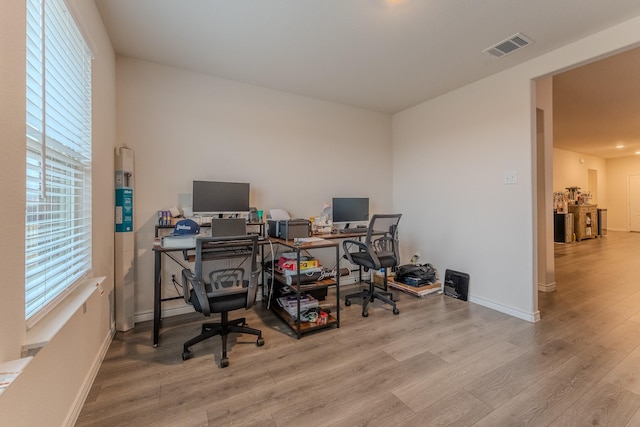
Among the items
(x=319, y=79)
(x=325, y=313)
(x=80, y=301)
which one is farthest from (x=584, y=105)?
(x=80, y=301)

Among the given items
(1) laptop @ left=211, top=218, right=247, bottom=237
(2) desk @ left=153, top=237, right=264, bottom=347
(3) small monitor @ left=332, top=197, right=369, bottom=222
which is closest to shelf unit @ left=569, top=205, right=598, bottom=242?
(3) small monitor @ left=332, top=197, right=369, bottom=222

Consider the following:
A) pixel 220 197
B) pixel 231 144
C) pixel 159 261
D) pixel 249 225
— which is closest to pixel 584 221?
pixel 249 225

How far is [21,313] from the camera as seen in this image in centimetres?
101

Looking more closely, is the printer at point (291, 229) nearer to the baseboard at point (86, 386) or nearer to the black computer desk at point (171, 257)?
the black computer desk at point (171, 257)

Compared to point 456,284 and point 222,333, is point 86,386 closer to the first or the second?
point 222,333

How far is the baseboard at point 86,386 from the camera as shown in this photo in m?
1.42

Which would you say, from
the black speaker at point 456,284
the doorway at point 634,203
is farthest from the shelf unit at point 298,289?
the doorway at point 634,203

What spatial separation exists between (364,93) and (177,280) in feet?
10.3

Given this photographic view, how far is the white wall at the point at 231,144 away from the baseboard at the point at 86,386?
0.62 m

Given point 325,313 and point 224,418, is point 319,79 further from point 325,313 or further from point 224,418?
point 224,418

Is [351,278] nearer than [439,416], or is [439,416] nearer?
[439,416]

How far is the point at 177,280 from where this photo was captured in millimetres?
2822

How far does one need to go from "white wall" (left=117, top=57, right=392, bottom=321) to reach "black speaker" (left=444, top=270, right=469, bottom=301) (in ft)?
4.56

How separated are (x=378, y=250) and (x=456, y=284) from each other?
114cm
